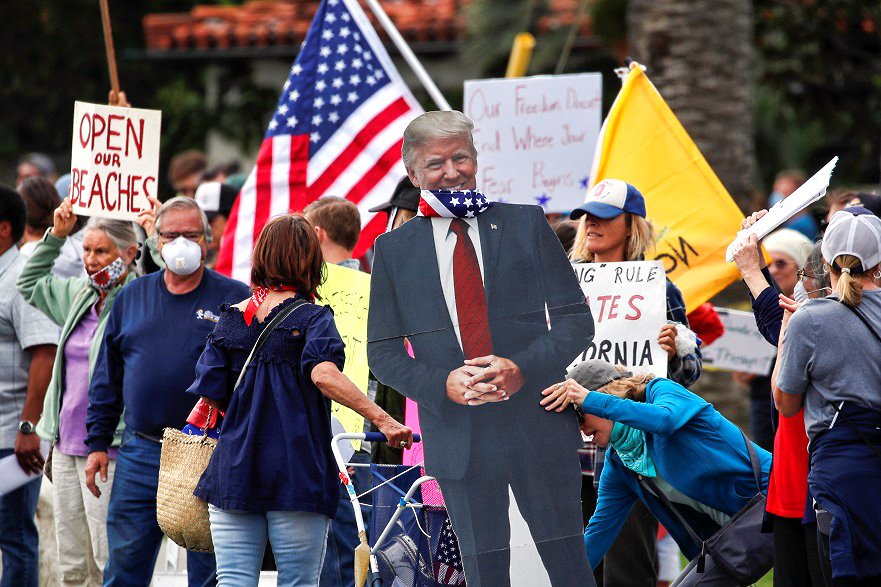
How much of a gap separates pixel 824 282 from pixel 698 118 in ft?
19.0

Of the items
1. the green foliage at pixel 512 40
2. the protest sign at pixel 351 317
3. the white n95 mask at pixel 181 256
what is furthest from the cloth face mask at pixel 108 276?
the green foliage at pixel 512 40

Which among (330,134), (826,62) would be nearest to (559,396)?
(330,134)

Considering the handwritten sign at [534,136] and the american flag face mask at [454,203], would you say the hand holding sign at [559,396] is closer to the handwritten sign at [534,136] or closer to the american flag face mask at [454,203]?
the american flag face mask at [454,203]

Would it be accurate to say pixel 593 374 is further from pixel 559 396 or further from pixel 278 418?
pixel 278 418

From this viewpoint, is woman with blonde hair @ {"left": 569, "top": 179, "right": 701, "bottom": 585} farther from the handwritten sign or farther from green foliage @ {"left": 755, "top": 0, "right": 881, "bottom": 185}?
green foliage @ {"left": 755, "top": 0, "right": 881, "bottom": 185}

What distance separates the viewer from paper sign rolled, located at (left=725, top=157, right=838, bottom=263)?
514cm

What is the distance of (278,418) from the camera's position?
211 inches

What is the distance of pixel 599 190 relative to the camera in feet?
21.3

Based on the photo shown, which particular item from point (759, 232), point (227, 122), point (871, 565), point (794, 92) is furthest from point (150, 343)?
point (227, 122)

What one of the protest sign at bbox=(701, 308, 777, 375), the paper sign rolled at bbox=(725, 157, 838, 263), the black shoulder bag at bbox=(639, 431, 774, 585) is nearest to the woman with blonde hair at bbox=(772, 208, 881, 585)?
the paper sign rolled at bbox=(725, 157, 838, 263)

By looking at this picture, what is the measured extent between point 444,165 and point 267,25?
14657 mm

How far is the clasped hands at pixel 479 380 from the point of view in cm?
485

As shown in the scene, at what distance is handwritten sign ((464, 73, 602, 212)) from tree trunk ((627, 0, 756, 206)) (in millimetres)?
2418

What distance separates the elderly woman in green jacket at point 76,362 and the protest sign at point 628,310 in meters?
2.27
